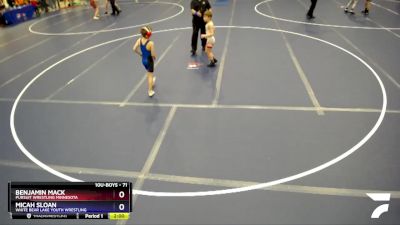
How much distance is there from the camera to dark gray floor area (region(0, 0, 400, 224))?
15.5 ft

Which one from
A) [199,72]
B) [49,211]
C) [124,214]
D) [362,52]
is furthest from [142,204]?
[362,52]

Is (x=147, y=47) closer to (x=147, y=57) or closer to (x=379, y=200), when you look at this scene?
(x=147, y=57)

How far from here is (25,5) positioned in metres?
18.3

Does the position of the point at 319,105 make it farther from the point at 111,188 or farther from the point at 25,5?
the point at 25,5

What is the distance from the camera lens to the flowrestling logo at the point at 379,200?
4334mm

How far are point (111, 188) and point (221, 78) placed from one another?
5261 mm

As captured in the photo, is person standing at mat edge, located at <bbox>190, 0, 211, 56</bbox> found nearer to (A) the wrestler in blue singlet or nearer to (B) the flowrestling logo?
(A) the wrestler in blue singlet
